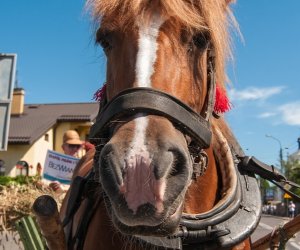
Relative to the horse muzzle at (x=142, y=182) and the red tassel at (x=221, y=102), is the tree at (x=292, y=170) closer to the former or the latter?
the red tassel at (x=221, y=102)

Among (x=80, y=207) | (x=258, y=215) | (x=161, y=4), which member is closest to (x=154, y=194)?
(x=161, y=4)

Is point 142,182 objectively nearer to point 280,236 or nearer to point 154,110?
point 154,110

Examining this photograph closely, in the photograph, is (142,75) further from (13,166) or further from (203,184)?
(13,166)

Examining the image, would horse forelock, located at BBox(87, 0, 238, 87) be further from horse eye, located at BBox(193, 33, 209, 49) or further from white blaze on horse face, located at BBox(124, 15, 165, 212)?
white blaze on horse face, located at BBox(124, 15, 165, 212)

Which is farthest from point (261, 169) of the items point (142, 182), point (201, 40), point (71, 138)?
point (71, 138)

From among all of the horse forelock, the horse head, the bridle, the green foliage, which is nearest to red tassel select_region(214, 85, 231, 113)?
the horse head

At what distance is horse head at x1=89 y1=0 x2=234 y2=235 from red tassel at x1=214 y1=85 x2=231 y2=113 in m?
0.18

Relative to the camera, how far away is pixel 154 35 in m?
2.17

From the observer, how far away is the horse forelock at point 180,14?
2246 millimetres

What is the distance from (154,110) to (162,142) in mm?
202

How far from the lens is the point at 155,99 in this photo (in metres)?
1.94

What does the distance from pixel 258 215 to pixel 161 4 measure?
1393 millimetres

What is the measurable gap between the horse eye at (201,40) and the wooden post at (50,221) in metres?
1.11

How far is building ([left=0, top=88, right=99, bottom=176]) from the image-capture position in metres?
31.1
